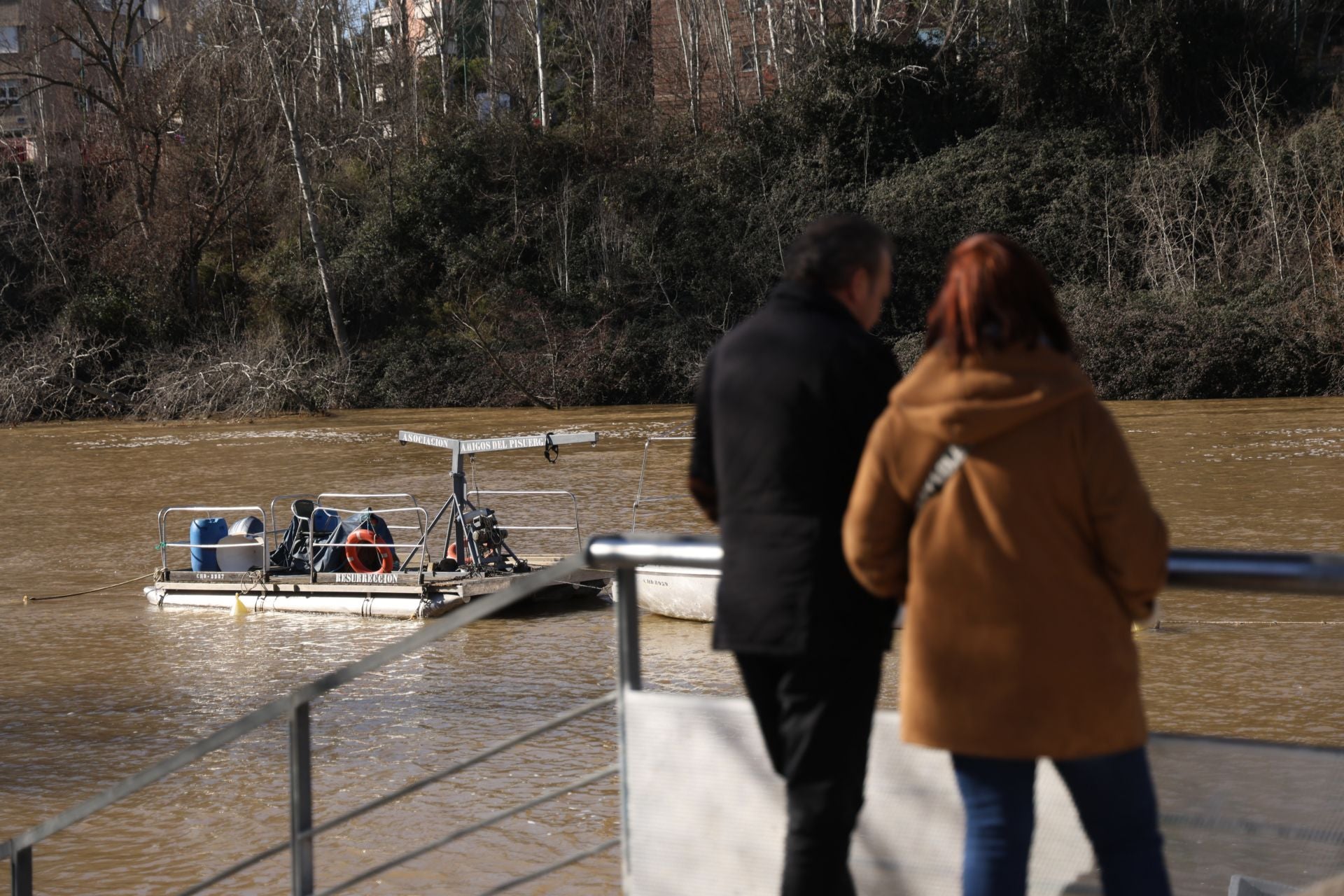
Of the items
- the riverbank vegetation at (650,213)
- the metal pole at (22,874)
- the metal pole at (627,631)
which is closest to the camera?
the metal pole at (627,631)

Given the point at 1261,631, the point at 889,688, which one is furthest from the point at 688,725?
the point at 1261,631

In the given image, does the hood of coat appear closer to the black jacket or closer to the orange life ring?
the black jacket

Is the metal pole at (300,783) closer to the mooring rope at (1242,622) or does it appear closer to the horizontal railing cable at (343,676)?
the horizontal railing cable at (343,676)

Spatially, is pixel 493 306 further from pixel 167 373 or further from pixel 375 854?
pixel 375 854

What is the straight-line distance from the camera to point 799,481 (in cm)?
260

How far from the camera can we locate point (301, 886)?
3.03 m

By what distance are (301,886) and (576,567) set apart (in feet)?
3.21

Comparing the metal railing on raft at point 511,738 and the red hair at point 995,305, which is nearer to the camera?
the red hair at point 995,305

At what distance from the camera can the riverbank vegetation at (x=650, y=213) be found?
118 feet

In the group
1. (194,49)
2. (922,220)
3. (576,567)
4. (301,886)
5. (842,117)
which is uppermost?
(194,49)

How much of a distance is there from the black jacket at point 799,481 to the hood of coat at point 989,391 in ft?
0.86

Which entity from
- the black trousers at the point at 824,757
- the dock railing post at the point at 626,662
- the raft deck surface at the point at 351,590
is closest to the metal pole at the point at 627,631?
the dock railing post at the point at 626,662

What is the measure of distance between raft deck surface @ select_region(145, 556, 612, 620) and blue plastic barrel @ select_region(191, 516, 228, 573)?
0.61 feet

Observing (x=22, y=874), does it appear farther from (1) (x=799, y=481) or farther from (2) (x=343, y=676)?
(1) (x=799, y=481)
